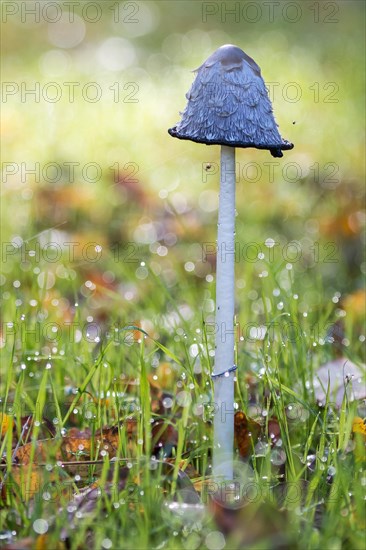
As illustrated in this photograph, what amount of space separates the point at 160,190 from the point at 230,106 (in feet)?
9.26

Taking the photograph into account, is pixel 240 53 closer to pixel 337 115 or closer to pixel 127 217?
pixel 127 217

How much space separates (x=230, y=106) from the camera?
187 centimetres

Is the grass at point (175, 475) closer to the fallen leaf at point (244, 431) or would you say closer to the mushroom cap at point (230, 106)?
the fallen leaf at point (244, 431)

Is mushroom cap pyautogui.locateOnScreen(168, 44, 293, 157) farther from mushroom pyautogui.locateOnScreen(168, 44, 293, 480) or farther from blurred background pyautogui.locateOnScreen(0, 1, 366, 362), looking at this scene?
blurred background pyautogui.locateOnScreen(0, 1, 366, 362)

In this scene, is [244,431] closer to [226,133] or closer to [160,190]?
[226,133]

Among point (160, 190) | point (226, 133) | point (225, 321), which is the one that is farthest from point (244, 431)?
point (160, 190)

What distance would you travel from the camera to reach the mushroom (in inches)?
73.8

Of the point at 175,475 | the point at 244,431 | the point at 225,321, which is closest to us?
the point at 175,475

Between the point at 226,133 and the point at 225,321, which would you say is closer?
the point at 226,133

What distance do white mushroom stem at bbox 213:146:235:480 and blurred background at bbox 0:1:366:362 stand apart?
0.23 metres

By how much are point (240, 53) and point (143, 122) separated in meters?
3.96

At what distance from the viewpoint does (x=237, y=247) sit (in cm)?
374

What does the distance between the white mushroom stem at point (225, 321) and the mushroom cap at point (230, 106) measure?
0.08 m

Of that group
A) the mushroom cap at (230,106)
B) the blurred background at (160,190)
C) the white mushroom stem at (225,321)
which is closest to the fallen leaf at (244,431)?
the white mushroom stem at (225,321)
